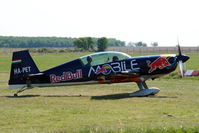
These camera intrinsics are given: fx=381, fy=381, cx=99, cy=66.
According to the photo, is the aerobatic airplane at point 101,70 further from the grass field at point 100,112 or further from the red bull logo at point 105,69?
the grass field at point 100,112

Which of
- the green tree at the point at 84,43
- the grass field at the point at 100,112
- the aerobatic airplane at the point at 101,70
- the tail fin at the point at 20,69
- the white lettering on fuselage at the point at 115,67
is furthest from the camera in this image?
the green tree at the point at 84,43

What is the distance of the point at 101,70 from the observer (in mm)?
16641

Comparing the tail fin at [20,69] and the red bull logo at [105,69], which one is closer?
the red bull logo at [105,69]

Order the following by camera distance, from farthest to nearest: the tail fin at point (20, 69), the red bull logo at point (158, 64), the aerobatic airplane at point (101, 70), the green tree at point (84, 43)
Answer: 1. the green tree at point (84, 43)
2. the tail fin at point (20, 69)
3. the aerobatic airplane at point (101, 70)
4. the red bull logo at point (158, 64)

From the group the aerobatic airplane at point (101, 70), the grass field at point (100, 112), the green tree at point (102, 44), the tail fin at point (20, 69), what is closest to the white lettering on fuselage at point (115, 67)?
the aerobatic airplane at point (101, 70)

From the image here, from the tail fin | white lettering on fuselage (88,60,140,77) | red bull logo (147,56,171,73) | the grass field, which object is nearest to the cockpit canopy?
white lettering on fuselage (88,60,140,77)

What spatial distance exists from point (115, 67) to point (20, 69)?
4.29m

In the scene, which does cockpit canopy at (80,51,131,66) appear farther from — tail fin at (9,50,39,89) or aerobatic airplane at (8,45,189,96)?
tail fin at (9,50,39,89)

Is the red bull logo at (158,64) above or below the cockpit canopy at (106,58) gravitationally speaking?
below

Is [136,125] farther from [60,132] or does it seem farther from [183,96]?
[183,96]

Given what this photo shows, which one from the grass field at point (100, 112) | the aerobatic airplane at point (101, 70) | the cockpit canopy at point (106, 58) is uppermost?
the cockpit canopy at point (106, 58)

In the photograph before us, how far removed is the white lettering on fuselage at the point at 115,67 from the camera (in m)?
16.6

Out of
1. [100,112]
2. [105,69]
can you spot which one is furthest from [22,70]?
[100,112]

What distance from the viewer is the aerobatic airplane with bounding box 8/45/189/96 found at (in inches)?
647
